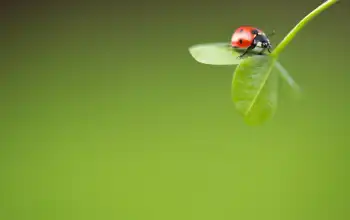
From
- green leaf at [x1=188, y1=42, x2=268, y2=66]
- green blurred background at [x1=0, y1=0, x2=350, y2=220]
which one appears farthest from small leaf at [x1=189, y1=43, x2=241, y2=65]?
green blurred background at [x1=0, y1=0, x2=350, y2=220]

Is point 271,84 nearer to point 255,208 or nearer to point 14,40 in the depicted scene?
point 255,208

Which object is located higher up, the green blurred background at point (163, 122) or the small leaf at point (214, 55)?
the green blurred background at point (163, 122)

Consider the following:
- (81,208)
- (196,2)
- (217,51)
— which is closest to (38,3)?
(196,2)

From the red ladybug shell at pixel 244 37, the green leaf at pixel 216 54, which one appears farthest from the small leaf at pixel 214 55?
the red ladybug shell at pixel 244 37

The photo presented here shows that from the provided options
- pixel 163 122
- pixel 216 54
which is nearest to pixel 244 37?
pixel 216 54

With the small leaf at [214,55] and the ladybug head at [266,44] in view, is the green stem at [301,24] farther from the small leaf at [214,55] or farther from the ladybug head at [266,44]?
the ladybug head at [266,44]

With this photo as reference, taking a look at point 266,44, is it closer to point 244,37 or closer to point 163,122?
point 244,37
